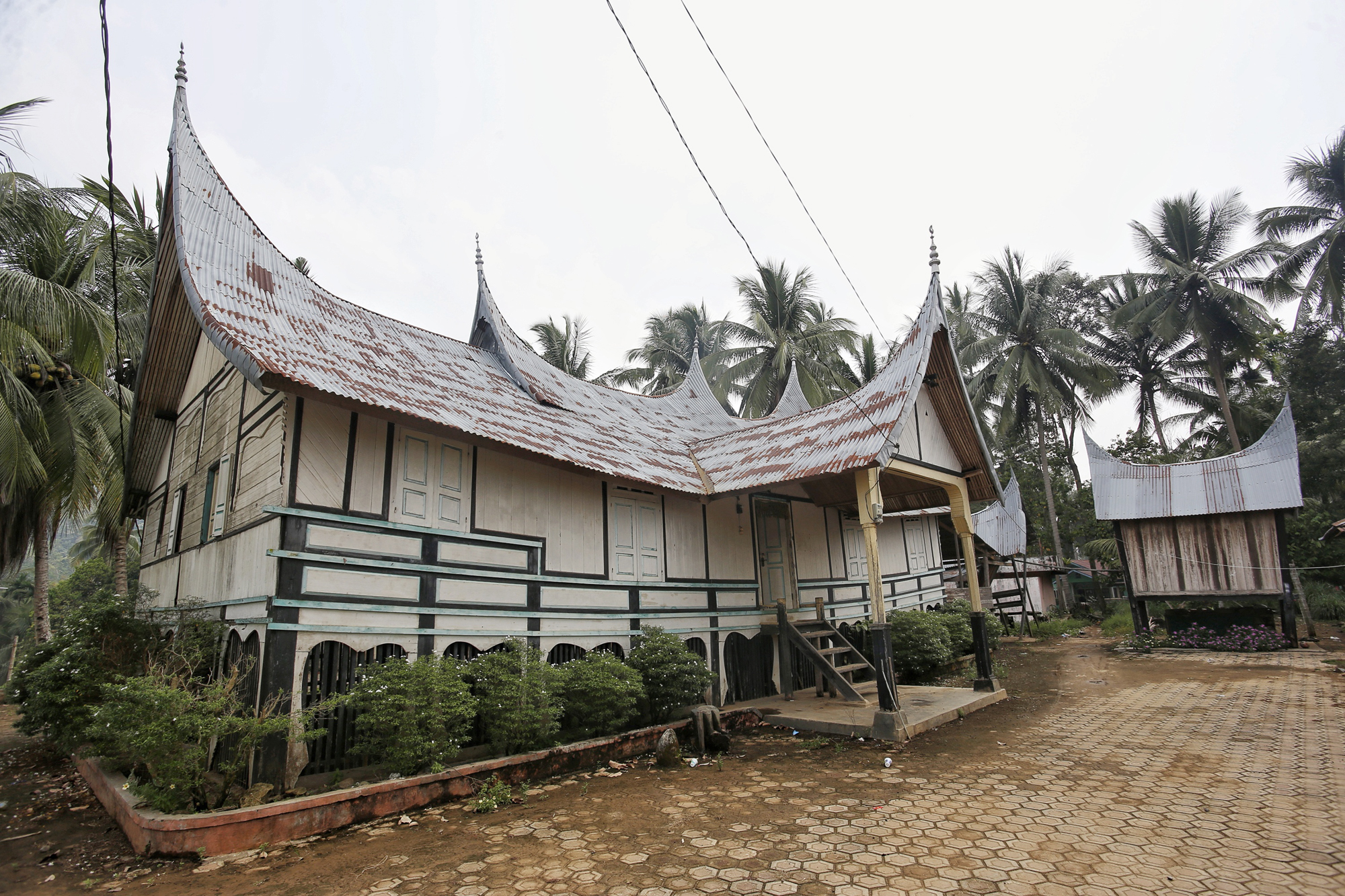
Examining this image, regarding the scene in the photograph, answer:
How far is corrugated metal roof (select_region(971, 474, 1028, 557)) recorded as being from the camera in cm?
2374

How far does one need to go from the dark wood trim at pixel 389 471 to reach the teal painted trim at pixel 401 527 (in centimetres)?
12

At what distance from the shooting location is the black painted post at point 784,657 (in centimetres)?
1155

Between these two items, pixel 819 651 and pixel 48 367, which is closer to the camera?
pixel 819 651

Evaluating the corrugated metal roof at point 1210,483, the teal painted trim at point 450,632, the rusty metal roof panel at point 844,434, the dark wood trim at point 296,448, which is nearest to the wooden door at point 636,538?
the teal painted trim at point 450,632

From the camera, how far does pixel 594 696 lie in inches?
305

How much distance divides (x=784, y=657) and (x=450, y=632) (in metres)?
6.21

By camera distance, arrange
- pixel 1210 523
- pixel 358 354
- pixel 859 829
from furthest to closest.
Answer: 1. pixel 1210 523
2. pixel 358 354
3. pixel 859 829

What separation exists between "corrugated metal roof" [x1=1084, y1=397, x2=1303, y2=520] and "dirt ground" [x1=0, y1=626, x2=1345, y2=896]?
10159 millimetres

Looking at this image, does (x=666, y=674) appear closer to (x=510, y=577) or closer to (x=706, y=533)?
(x=510, y=577)

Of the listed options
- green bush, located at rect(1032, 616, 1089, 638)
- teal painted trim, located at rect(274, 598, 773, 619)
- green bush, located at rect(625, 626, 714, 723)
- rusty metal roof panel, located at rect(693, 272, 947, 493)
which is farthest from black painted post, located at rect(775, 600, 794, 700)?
green bush, located at rect(1032, 616, 1089, 638)

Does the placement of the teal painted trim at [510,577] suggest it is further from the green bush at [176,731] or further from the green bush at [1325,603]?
the green bush at [1325,603]

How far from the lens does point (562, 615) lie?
28.9 ft

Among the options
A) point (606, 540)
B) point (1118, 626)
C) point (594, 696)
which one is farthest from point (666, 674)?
point (1118, 626)

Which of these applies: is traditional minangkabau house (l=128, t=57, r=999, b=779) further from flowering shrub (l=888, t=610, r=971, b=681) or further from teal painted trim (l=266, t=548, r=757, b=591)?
flowering shrub (l=888, t=610, r=971, b=681)
